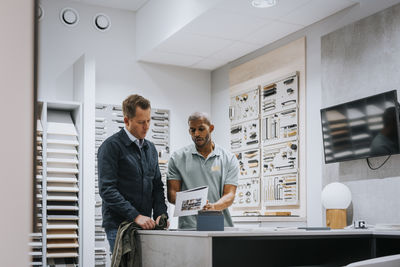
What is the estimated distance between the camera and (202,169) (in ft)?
10.9

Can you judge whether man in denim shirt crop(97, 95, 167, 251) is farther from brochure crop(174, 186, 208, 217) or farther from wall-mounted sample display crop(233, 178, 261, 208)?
wall-mounted sample display crop(233, 178, 261, 208)

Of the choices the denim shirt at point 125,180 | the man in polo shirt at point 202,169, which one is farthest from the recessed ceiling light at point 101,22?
the denim shirt at point 125,180

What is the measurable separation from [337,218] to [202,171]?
5.14ft

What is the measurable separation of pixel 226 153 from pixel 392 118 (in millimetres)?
1487

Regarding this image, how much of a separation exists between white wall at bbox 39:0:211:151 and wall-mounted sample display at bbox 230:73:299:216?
2.61ft

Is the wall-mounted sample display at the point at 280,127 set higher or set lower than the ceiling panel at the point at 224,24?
lower

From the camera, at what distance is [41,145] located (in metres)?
5.47

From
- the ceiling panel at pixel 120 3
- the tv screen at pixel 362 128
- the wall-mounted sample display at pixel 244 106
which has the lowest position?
the tv screen at pixel 362 128

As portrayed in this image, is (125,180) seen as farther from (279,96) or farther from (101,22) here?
(101,22)

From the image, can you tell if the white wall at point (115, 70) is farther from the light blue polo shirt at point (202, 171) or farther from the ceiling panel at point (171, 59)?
the light blue polo shirt at point (202, 171)

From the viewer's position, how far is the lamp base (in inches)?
167

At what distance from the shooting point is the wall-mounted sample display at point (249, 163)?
232 inches

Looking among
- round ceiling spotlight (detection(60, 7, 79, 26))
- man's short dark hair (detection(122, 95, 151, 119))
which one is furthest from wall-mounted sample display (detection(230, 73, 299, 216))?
man's short dark hair (detection(122, 95, 151, 119))
